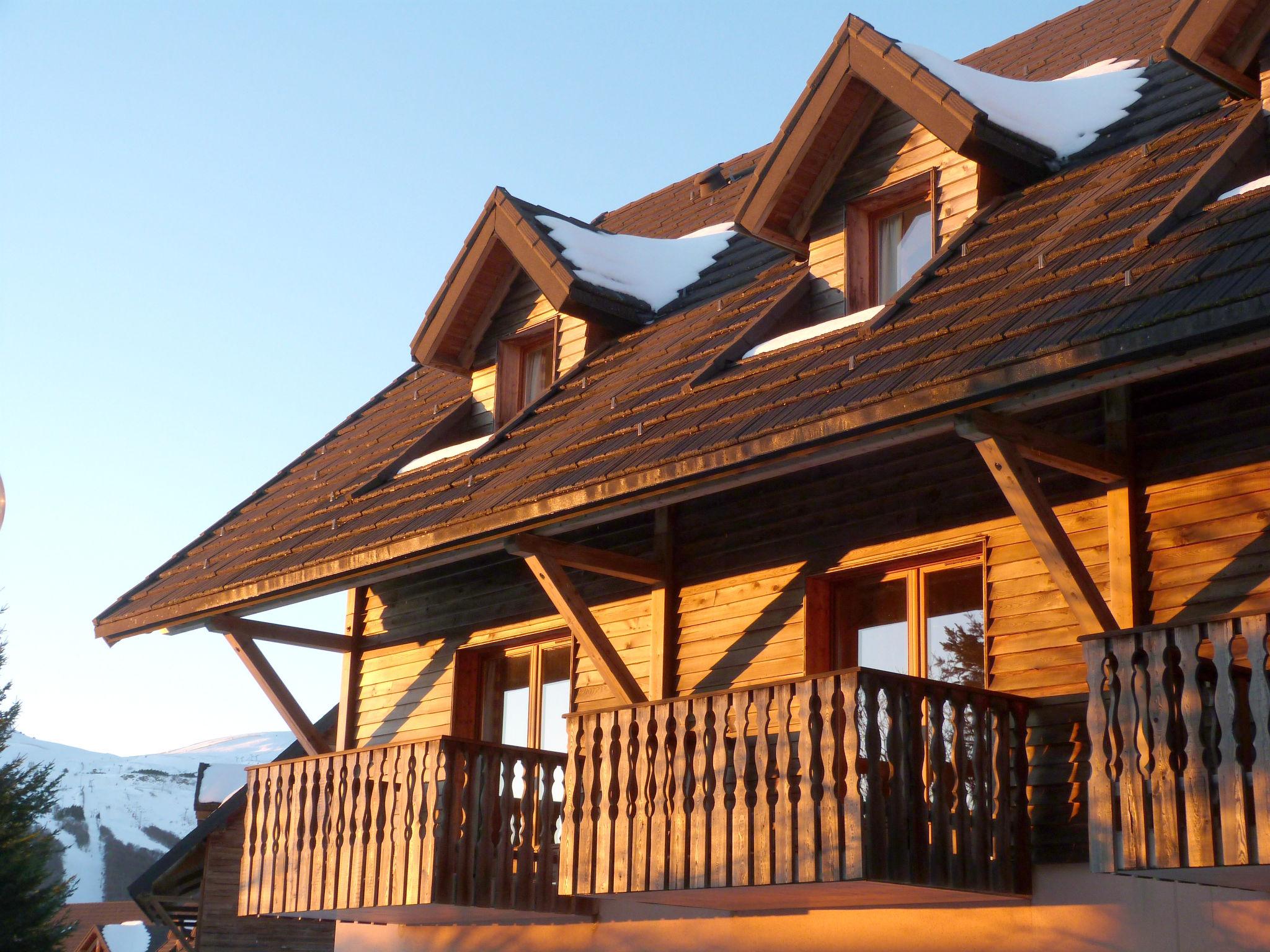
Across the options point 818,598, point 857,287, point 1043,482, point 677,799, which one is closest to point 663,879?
point 677,799

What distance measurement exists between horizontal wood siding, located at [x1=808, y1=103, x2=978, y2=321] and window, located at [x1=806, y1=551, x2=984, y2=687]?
6.52ft

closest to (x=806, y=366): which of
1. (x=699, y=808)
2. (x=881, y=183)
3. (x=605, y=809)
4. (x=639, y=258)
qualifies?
(x=881, y=183)

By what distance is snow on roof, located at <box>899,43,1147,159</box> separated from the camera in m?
11.3

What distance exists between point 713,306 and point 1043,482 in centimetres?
402

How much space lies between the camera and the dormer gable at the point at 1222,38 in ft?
31.6

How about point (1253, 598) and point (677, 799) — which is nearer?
point (1253, 598)

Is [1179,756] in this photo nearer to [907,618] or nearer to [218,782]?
[907,618]

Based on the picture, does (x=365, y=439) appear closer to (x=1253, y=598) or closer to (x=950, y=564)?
(x=950, y=564)

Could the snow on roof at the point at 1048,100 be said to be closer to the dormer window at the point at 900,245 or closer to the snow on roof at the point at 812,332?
the dormer window at the point at 900,245

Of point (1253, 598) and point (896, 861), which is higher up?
point (1253, 598)

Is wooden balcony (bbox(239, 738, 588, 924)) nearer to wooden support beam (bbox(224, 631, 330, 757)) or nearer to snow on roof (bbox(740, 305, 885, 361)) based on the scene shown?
wooden support beam (bbox(224, 631, 330, 757))

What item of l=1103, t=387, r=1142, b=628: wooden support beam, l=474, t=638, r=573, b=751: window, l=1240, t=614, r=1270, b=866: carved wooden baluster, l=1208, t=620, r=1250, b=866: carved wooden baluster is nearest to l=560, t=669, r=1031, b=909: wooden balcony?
l=1103, t=387, r=1142, b=628: wooden support beam

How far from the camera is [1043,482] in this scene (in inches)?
391

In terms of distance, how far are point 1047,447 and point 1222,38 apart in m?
2.95
